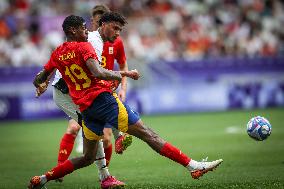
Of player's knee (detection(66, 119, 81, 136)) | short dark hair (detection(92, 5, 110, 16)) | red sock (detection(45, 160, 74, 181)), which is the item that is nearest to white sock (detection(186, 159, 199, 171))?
red sock (detection(45, 160, 74, 181))

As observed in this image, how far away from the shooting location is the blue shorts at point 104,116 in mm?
9039

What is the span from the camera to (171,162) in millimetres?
12641

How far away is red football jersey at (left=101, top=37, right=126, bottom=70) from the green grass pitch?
1.74 meters

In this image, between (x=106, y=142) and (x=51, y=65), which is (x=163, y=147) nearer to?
(x=51, y=65)

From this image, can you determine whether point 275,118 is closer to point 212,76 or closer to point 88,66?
point 212,76

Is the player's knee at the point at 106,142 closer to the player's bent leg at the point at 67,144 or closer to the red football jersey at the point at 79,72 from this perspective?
the player's bent leg at the point at 67,144

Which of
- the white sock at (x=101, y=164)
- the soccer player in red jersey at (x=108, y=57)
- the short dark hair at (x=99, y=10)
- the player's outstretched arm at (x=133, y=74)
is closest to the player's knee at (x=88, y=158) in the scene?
the white sock at (x=101, y=164)

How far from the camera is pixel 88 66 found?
876cm

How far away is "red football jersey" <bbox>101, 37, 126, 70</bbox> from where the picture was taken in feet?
35.3

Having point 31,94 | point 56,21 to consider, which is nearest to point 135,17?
point 56,21

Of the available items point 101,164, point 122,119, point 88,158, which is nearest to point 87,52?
point 122,119

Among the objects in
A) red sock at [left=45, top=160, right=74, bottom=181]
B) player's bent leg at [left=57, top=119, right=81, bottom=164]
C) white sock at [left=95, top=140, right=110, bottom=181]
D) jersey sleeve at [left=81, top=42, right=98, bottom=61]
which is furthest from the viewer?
player's bent leg at [left=57, top=119, right=81, bottom=164]

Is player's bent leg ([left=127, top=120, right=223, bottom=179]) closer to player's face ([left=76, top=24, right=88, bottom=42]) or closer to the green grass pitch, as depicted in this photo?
the green grass pitch

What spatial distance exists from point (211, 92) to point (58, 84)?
13265 mm
